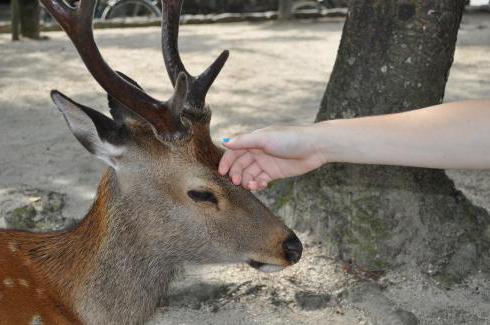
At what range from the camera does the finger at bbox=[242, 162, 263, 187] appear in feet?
10.5

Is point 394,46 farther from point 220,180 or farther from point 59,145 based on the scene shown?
point 59,145

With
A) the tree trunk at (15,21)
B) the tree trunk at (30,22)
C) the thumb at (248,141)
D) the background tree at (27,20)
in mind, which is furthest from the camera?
the tree trunk at (30,22)

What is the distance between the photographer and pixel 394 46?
4.18m

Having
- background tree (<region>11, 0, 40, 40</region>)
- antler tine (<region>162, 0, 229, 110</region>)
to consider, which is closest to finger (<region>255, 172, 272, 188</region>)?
antler tine (<region>162, 0, 229, 110</region>)

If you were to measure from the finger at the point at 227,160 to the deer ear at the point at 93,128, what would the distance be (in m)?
0.40

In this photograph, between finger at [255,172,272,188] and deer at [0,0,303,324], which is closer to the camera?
deer at [0,0,303,324]

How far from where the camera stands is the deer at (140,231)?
3107mm

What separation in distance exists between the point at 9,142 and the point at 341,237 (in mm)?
3041

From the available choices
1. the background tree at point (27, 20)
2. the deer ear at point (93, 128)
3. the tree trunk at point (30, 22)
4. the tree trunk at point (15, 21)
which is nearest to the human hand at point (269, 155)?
the deer ear at point (93, 128)

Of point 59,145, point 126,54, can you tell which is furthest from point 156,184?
point 126,54

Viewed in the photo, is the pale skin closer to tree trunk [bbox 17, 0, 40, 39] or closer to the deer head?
the deer head

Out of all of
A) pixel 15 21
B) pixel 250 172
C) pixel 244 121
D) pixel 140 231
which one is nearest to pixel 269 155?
pixel 250 172

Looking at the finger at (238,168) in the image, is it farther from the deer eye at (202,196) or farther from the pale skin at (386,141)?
the deer eye at (202,196)

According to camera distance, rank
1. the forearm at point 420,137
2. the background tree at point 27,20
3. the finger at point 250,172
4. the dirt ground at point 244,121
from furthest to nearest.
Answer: the background tree at point 27,20 → the dirt ground at point 244,121 → the finger at point 250,172 → the forearm at point 420,137
